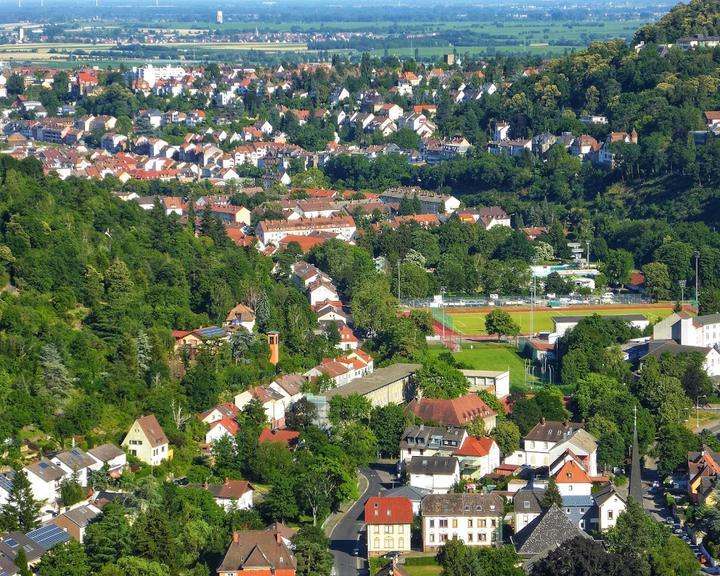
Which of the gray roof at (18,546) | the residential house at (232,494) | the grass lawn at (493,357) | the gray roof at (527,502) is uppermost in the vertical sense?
the gray roof at (18,546)

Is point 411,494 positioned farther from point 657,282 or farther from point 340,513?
point 657,282

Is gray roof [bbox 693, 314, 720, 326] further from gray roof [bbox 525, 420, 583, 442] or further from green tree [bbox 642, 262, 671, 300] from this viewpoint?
gray roof [bbox 525, 420, 583, 442]

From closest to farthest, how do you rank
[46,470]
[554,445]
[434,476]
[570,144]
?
[46,470] < [434,476] < [554,445] < [570,144]

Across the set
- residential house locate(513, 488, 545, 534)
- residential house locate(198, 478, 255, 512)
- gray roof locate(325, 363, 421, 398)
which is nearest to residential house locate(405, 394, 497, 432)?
gray roof locate(325, 363, 421, 398)

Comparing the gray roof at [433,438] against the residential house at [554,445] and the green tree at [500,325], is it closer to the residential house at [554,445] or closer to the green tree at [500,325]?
the residential house at [554,445]

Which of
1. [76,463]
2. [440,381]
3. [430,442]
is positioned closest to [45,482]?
[76,463]

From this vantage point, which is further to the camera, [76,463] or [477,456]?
[477,456]

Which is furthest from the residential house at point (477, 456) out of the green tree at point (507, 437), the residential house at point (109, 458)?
the residential house at point (109, 458)
